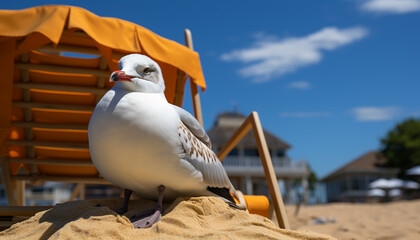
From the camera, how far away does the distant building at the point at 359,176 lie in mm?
36406

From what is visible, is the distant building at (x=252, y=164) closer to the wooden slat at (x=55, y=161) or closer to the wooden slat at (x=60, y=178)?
the wooden slat at (x=60, y=178)

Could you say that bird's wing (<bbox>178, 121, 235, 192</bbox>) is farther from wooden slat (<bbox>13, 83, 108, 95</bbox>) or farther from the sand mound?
wooden slat (<bbox>13, 83, 108, 95</bbox>)

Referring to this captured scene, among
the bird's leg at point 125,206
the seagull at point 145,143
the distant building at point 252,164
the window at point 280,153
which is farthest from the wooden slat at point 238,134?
the window at point 280,153

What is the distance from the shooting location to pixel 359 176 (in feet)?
122

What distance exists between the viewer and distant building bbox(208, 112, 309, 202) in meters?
26.1

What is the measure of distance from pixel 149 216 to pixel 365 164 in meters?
39.8

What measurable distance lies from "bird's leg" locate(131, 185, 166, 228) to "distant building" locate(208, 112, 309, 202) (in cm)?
2274

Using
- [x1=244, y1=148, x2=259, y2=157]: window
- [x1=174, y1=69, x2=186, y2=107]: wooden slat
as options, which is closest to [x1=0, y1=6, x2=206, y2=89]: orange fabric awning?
[x1=174, y1=69, x2=186, y2=107]: wooden slat

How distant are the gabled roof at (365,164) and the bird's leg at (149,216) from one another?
3722 centimetres

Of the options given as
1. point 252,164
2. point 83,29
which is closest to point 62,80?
point 83,29

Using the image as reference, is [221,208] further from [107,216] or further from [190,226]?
[107,216]

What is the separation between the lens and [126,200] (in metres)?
2.49

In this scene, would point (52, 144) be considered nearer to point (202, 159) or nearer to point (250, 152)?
point (202, 159)

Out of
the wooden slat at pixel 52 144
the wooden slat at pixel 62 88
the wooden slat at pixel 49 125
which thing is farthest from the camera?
the wooden slat at pixel 52 144
